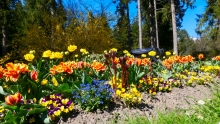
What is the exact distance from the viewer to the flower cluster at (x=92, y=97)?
291 cm

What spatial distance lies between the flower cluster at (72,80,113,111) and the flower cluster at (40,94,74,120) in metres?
0.18

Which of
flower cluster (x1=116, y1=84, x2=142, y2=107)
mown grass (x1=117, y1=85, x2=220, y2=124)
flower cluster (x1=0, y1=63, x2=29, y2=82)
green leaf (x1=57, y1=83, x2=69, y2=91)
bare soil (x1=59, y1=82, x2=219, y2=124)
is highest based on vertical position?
flower cluster (x1=0, y1=63, x2=29, y2=82)

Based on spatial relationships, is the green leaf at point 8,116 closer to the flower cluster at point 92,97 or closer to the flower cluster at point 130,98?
the flower cluster at point 92,97

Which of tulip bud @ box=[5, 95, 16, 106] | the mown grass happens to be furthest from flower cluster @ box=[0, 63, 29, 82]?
the mown grass

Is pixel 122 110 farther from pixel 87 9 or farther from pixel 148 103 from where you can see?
pixel 87 9

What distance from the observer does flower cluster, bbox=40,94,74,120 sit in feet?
8.83

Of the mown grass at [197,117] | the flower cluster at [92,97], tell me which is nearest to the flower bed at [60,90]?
the flower cluster at [92,97]

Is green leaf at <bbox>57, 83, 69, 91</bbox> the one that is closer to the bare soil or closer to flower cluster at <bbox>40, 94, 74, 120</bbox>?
flower cluster at <bbox>40, 94, 74, 120</bbox>

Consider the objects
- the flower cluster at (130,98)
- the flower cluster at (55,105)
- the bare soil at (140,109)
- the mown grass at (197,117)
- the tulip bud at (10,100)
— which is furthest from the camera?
the flower cluster at (130,98)

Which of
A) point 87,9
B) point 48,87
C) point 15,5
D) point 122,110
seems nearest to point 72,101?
point 48,87

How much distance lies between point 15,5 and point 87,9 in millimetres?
7295

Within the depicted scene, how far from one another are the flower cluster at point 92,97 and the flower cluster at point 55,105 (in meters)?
0.18

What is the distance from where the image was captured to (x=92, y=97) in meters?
2.97

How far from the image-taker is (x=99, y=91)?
2979mm
